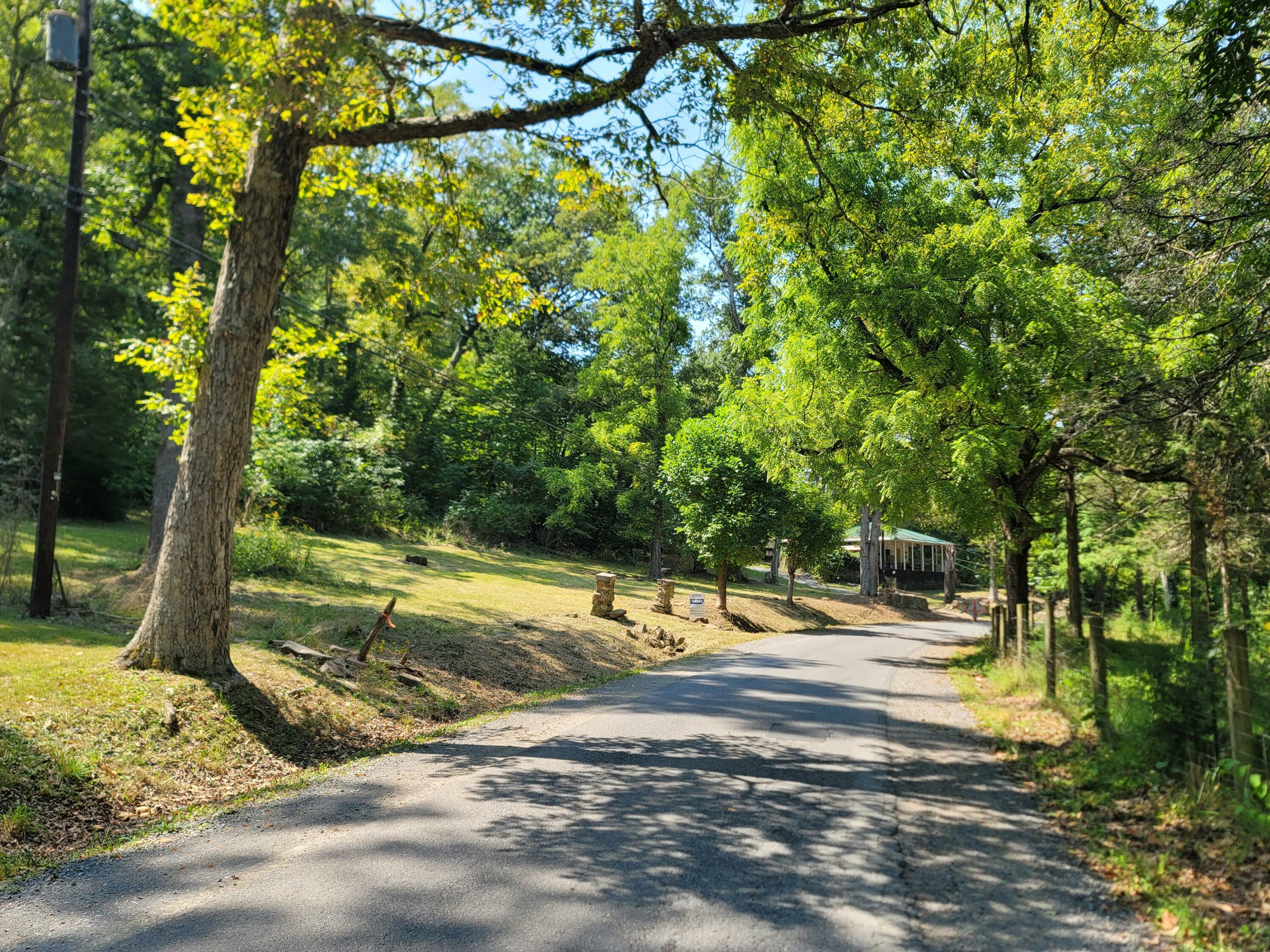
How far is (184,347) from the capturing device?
28.3ft

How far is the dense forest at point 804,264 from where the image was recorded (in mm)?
7375

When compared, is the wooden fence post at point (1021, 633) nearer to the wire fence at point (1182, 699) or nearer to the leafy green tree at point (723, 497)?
the wire fence at point (1182, 699)

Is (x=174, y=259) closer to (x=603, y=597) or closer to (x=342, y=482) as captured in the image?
(x=603, y=597)

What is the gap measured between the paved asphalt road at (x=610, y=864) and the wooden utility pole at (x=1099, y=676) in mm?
1069

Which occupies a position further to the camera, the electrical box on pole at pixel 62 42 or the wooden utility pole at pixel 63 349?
the electrical box on pole at pixel 62 42

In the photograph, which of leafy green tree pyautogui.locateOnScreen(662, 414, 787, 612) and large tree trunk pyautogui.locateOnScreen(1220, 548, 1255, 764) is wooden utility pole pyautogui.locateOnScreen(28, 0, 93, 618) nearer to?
large tree trunk pyautogui.locateOnScreen(1220, 548, 1255, 764)

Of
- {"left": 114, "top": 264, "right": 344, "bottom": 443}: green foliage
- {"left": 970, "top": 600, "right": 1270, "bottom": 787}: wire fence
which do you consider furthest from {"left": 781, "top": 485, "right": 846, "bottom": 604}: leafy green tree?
{"left": 114, "top": 264, "right": 344, "bottom": 443}: green foliage

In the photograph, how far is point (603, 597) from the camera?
1820cm

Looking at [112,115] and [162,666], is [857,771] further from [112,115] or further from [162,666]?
[112,115]

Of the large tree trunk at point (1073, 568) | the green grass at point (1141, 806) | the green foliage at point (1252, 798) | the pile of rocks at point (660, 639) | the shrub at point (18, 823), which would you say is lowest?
the pile of rocks at point (660, 639)

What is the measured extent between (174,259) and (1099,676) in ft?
57.3

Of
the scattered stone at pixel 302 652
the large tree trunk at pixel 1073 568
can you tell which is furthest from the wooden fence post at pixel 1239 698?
the scattered stone at pixel 302 652

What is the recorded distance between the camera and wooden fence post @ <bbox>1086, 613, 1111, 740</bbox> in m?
7.37

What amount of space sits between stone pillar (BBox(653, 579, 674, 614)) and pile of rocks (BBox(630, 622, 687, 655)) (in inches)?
151
